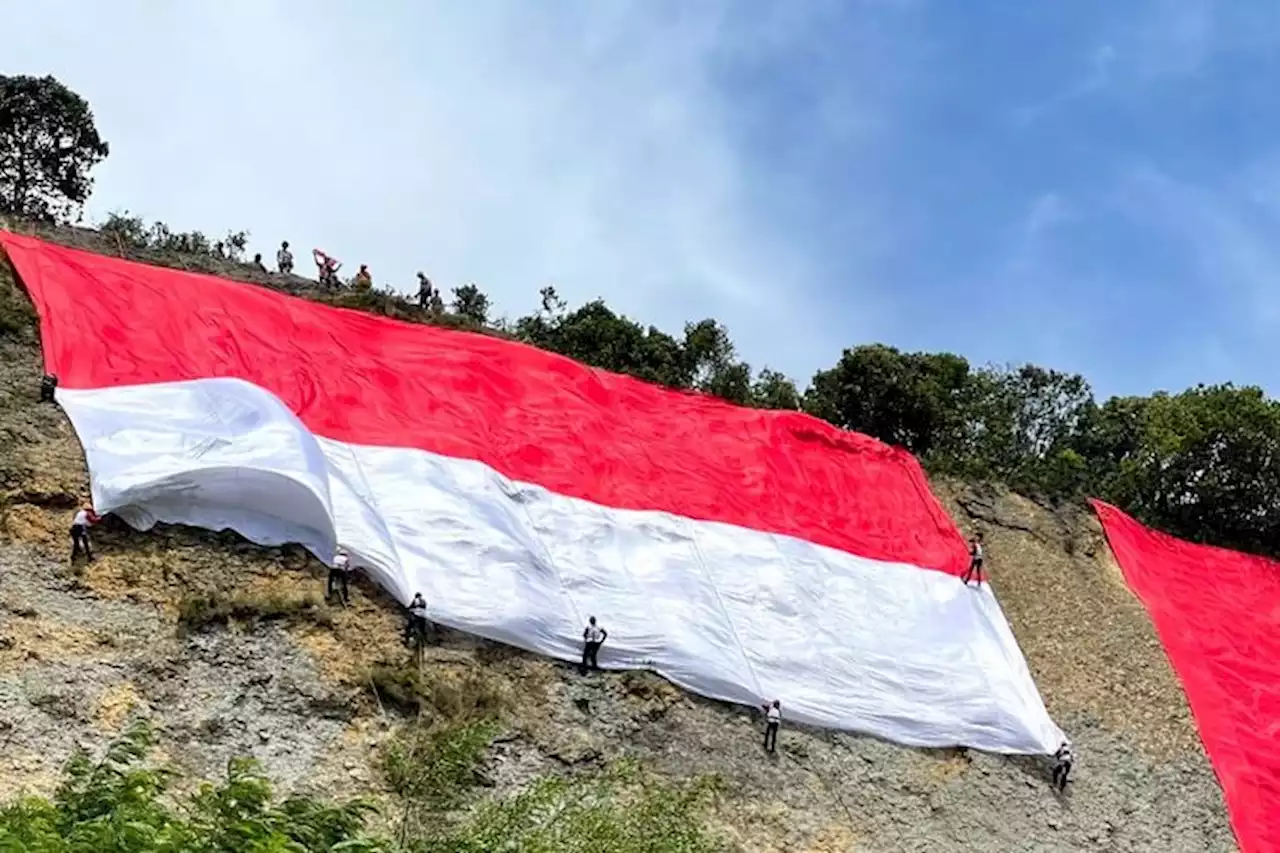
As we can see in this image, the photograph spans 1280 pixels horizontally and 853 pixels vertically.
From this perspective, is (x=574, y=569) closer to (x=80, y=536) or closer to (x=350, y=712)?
(x=350, y=712)

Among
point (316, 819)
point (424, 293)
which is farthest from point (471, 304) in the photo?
point (316, 819)

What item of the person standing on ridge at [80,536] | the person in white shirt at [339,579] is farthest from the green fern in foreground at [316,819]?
the person standing on ridge at [80,536]

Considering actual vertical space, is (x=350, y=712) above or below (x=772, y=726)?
below

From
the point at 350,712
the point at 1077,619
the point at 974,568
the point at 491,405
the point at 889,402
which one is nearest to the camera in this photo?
the point at 350,712

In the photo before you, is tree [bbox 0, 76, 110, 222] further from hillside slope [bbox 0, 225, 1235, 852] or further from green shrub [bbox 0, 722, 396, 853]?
green shrub [bbox 0, 722, 396, 853]

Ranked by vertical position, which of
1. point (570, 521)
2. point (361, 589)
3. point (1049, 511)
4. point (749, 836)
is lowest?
point (749, 836)

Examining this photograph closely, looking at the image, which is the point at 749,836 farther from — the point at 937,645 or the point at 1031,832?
the point at 937,645

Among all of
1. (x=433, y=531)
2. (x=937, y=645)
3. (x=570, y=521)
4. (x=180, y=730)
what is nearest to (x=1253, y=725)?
(x=937, y=645)
